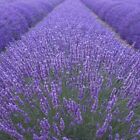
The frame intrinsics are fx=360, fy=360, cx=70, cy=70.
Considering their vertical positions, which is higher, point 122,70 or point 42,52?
point 42,52

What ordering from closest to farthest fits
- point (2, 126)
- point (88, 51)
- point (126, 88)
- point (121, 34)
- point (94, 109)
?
1. point (2, 126)
2. point (94, 109)
3. point (126, 88)
4. point (88, 51)
5. point (121, 34)

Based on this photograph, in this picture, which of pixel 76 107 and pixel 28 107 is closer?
pixel 76 107

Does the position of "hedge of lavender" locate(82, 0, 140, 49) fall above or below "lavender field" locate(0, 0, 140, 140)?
above

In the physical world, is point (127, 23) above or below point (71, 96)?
→ above

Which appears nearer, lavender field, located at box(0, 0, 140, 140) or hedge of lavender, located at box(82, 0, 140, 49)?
lavender field, located at box(0, 0, 140, 140)

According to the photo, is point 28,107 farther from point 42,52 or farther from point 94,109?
point 42,52

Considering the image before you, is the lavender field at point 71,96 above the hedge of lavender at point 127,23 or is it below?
below

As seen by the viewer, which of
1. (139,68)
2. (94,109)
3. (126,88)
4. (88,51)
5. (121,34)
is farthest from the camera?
(121,34)

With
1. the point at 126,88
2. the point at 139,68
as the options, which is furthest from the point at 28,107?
the point at 139,68

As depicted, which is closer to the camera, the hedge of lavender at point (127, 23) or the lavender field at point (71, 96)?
the lavender field at point (71, 96)

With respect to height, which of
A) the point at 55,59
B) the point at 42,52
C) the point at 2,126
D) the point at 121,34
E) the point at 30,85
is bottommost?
the point at 2,126

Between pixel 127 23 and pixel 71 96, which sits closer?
pixel 71 96
